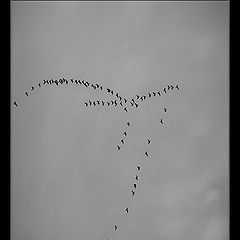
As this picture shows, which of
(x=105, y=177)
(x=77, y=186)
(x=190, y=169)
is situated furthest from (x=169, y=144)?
(x=77, y=186)

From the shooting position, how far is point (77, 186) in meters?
6.53

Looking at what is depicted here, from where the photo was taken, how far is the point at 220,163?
634 cm

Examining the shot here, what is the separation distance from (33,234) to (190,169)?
10.7 feet
